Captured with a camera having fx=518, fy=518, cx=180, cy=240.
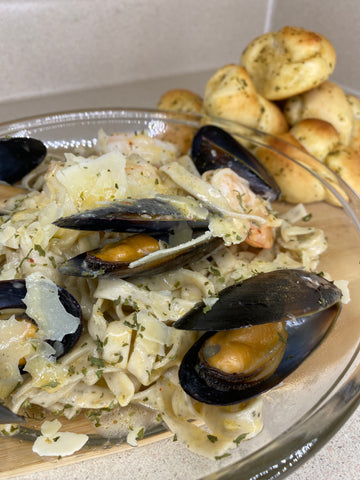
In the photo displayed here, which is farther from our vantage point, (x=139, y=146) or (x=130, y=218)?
(x=139, y=146)

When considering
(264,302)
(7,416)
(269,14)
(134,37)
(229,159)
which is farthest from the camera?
(269,14)

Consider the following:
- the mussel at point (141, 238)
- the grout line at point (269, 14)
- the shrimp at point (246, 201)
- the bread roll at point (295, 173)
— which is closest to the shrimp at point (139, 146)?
the shrimp at point (246, 201)

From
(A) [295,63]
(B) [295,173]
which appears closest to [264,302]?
(B) [295,173]

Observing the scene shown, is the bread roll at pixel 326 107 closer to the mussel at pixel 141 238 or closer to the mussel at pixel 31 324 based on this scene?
the mussel at pixel 141 238

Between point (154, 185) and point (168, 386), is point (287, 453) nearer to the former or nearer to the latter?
point (168, 386)

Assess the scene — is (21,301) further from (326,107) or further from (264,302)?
(326,107)

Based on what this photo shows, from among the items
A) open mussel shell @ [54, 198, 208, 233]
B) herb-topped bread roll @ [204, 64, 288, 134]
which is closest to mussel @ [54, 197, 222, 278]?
open mussel shell @ [54, 198, 208, 233]
